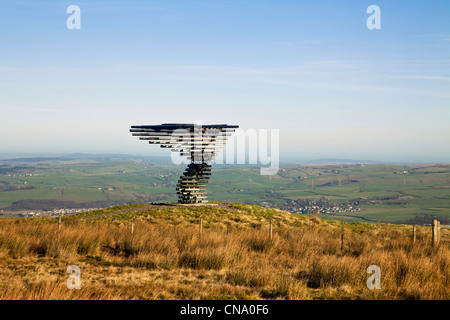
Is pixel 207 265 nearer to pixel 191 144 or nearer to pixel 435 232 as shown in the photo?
pixel 435 232

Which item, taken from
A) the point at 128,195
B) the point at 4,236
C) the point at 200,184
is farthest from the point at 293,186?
the point at 4,236

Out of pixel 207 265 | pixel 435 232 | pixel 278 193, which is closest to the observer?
pixel 207 265

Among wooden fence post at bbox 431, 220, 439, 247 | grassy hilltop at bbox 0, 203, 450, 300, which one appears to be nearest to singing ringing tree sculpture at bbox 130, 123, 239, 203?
grassy hilltop at bbox 0, 203, 450, 300

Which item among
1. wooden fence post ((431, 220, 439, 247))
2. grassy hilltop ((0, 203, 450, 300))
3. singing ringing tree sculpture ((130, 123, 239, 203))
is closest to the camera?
grassy hilltop ((0, 203, 450, 300))

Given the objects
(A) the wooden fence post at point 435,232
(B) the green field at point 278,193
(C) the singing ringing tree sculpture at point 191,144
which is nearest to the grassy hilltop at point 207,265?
(A) the wooden fence post at point 435,232

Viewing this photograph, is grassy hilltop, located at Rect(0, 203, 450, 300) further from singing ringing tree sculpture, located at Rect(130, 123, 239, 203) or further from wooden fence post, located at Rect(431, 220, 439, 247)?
singing ringing tree sculpture, located at Rect(130, 123, 239, 203)

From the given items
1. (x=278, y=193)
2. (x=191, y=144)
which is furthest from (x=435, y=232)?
(x=278, y=193)
